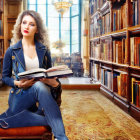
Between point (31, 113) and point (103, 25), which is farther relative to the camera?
point (103, 25)

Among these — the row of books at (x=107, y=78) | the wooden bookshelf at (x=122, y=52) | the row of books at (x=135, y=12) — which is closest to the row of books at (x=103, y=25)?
the wooden bookshelf at (x=122, y=52)

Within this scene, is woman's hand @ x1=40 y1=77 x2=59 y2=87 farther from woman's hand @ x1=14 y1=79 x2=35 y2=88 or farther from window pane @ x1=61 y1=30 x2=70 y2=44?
window pane @ x1=61 y1=30 x2=70 y2=44

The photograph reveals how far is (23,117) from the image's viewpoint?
144cm

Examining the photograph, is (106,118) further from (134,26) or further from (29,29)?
(29,29)

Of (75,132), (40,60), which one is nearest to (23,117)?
(40,60)

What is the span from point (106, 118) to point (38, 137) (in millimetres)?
1470

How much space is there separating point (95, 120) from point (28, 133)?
1.36 meters

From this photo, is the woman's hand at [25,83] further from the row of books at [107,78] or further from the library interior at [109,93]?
the row of books at [107,78]

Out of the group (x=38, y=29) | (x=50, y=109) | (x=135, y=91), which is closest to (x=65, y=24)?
(x=135, y=91)

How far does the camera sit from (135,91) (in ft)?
8.87

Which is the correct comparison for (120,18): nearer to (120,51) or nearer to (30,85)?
(120,51)

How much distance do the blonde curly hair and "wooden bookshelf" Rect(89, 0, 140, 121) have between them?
121 cm

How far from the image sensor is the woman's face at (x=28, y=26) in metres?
1.66

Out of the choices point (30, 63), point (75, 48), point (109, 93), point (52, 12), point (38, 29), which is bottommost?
point (109, 93)
